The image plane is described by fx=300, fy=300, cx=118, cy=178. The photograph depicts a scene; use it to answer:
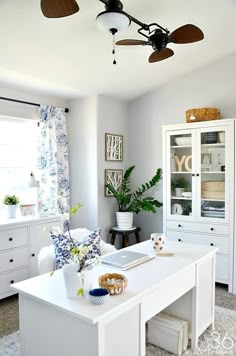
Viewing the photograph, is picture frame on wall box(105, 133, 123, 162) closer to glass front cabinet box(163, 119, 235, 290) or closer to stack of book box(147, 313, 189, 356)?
glass front cabinet box(163, 119, 235, 290)

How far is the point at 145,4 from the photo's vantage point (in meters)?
2.45

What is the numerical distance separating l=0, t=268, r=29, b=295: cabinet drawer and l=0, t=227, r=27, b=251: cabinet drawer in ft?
0.93

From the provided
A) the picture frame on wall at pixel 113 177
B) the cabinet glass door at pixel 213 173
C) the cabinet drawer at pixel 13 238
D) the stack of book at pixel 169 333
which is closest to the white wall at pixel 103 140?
the picture frame on wall at pixel 113 177

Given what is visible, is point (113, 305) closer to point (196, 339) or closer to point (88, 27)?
point (196, 339)

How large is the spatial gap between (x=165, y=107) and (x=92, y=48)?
5.35 feet

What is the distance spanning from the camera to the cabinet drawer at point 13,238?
3084mm

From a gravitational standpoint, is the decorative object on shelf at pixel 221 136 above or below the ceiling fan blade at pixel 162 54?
below

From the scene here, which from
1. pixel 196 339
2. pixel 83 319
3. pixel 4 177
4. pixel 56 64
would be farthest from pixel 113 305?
pixel 4 177

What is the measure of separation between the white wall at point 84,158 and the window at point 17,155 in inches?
22.4

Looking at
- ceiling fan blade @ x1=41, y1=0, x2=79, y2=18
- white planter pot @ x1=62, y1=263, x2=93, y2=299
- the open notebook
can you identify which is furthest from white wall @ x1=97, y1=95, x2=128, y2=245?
white planter pot @ x1=62, y1=263, x2=93, y2=299

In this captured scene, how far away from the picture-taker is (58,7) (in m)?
1.68

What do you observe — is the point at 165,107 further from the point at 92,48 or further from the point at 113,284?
the point at 113,284

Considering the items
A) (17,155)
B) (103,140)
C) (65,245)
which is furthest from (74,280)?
(103,140)

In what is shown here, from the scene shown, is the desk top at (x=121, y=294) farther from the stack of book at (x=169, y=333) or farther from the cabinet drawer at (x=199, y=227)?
the cabinet drawer at (x=199, y=227)
